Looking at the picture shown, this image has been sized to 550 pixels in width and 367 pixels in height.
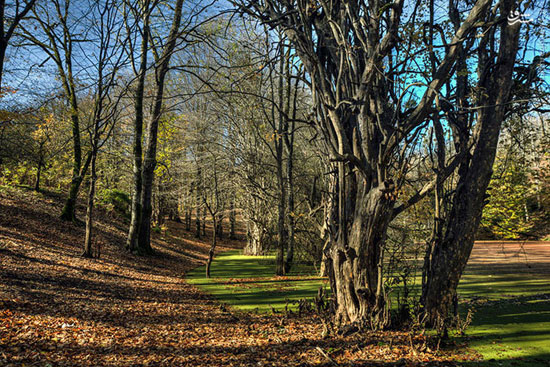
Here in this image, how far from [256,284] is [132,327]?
228 inches

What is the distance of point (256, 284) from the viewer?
37.6 feet

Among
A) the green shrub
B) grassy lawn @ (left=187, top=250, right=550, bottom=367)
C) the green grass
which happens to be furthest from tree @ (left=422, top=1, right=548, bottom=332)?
the green shrub

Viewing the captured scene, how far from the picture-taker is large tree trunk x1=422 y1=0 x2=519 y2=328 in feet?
19.1

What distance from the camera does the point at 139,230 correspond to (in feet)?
44.8

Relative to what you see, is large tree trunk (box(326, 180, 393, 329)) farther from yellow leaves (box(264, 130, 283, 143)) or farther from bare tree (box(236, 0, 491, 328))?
yellow leaves (box(264, 130, 283, 143))

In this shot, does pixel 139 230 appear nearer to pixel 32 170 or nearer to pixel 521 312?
pixel 32 170

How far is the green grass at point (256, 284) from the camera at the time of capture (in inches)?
350

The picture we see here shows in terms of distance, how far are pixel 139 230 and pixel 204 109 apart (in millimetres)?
11531

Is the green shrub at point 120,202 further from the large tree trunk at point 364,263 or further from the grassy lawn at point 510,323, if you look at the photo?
the grassy lawn at point 510,323

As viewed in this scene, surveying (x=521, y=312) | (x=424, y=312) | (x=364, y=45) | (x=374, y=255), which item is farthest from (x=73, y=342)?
(x=521, y=312)

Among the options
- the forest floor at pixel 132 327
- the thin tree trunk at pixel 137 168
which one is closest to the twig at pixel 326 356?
the forest floor at pixel 132 327

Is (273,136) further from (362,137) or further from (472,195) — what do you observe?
(472,195)

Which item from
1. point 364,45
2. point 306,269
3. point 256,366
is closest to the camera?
point 256,366

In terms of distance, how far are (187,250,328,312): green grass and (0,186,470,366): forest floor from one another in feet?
2.18
